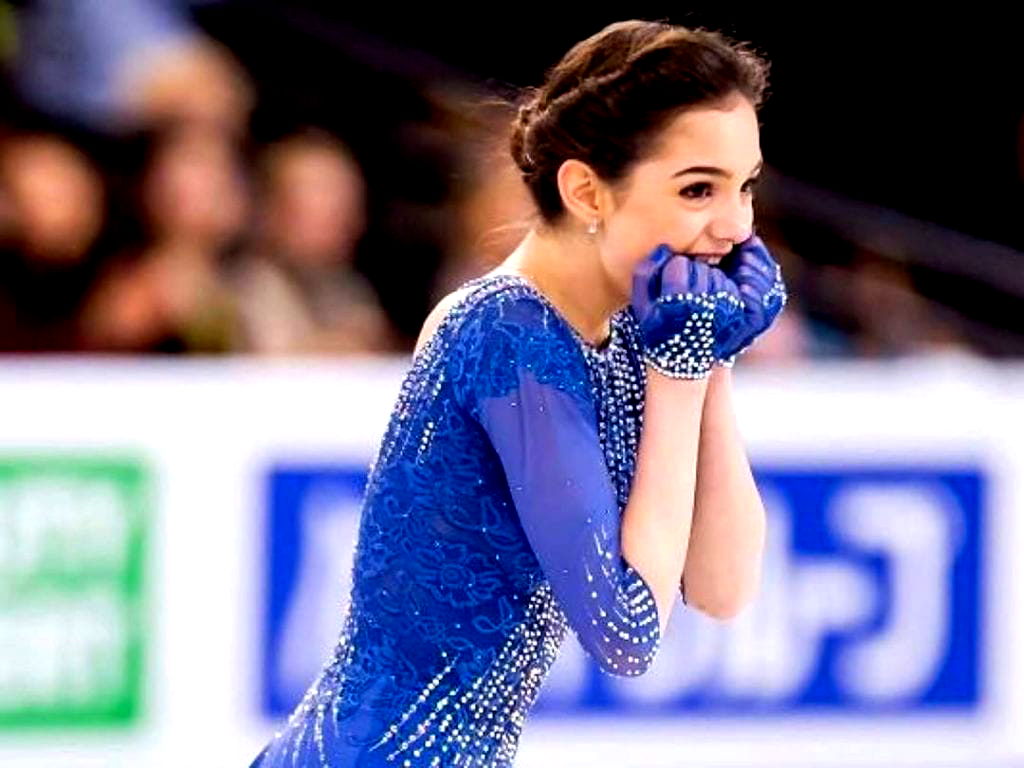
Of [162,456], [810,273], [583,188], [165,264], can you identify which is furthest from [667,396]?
[810,273]

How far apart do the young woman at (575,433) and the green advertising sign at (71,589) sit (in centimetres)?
217

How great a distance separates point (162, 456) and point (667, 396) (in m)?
2.43

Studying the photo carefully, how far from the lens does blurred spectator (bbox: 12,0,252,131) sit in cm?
550

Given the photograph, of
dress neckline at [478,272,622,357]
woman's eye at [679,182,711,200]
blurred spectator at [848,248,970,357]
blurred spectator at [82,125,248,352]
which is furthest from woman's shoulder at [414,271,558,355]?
blurred spectator at [848,248,970,357]

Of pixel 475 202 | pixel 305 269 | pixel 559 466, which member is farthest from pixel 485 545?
pixel 475 202

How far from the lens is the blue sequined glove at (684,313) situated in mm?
2109

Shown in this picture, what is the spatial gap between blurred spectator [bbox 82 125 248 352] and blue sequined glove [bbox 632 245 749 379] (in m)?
2.96

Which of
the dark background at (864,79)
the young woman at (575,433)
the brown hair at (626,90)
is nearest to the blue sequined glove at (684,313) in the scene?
the young woman at (575,433)

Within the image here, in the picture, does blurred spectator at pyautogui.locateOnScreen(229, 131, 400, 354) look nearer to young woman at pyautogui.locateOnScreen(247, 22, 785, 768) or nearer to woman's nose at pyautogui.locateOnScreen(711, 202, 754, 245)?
young woman at pyautogui.locateOnScreen(247, 22, 785, 768)

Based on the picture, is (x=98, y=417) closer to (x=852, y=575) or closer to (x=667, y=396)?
(x=852, y=575)

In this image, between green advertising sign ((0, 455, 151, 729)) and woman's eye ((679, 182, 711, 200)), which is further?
green advertising sign ((0, 455, 151, 729))

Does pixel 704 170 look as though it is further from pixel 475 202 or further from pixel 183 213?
pixel 475 202

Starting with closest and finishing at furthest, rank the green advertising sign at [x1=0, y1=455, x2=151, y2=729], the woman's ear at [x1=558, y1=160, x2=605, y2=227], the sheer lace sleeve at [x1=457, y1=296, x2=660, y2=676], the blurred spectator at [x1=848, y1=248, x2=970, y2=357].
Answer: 1. the sheer lace sleeve at [x1=457, y1=296, x2=660, y2=676]
2. the woman's ear at [x1=558, y1=160, x2=605, y2=227]
3. the green advertising sign at [x1=0, y1=455, x2=151, y2=729]
4. the blurred spectator at [x1=848, y1=248, x2=970, y2=357]

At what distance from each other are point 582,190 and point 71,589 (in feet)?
8.09
